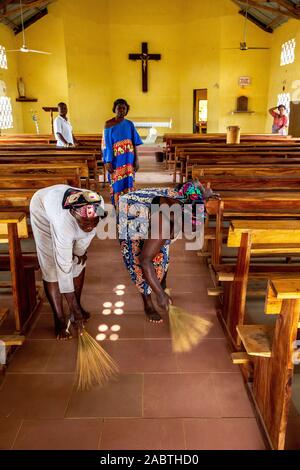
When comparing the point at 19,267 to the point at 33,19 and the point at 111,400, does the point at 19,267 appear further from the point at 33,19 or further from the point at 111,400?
the point at 33,19

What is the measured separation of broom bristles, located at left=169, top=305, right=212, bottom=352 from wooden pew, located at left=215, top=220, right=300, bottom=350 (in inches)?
7.4

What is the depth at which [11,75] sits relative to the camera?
14070mm

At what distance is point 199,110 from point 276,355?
52.5 ft

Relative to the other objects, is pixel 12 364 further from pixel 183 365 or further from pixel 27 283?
pixel 183 365

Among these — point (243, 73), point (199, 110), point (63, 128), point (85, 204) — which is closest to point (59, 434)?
point (85, 204)

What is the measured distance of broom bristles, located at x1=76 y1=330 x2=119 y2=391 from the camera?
Answer: 2.33 metres

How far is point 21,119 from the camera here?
15133mm

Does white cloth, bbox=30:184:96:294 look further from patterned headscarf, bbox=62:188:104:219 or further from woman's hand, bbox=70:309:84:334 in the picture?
woman's hand, bbox=70:309:84:334

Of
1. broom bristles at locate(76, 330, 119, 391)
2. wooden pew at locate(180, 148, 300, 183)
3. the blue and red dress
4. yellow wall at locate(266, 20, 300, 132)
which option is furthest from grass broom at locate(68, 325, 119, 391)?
yellow wall at locate(266, 20, 300, 132)

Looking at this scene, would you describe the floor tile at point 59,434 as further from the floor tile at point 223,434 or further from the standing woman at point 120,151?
the standing woman at point 120,151

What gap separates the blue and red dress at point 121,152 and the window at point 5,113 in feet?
33.4

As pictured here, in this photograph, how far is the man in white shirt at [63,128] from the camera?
6277mm

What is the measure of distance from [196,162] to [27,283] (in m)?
3.03
